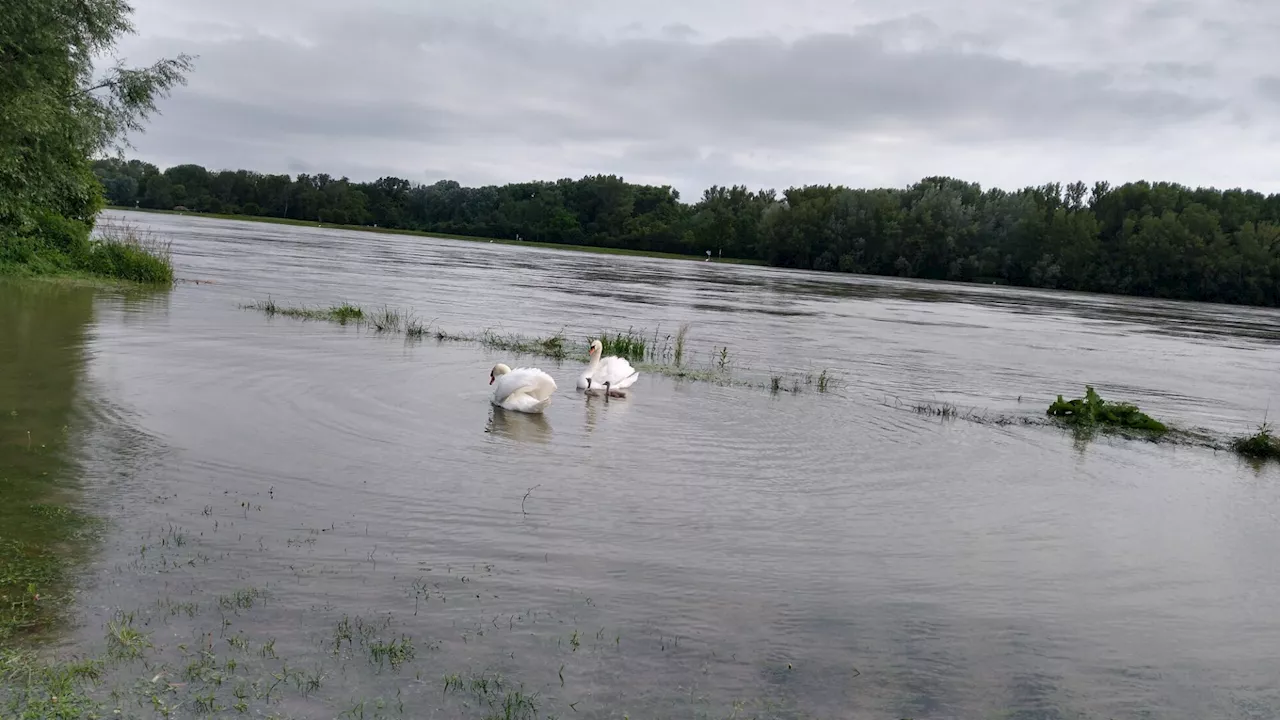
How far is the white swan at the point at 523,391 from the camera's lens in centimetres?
1384

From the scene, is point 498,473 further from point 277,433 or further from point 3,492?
point 3,492

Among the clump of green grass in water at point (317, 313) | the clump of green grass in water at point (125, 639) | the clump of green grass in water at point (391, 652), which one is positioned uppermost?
the clump of green grass in water at point (317, 313)

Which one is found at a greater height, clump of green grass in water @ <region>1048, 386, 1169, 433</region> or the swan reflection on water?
clump of green grass in water @ <region>1048, 386, 1169, 433</region>

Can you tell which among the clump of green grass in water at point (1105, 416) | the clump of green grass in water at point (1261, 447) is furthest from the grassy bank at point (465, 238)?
the clump of green grass in water at point (1261, 447)

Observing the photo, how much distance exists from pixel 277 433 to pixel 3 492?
339 centimetres

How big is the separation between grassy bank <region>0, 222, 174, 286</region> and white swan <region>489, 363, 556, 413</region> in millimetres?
18574

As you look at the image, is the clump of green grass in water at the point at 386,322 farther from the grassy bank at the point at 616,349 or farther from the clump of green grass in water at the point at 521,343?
the clump of green grass in water at the point at 521,343

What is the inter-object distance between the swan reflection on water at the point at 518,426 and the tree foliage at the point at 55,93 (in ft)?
26.4

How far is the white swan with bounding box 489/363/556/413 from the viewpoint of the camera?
1384 centimetres

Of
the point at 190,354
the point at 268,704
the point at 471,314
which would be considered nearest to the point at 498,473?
the point at 268,704

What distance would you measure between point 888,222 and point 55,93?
11045 centimetres

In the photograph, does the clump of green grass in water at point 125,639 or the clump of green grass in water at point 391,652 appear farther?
the clump of green grass in water at point 391,652

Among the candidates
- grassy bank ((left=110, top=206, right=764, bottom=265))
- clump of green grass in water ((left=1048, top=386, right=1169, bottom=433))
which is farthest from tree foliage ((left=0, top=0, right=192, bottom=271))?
grassy bank ((left=110, top=206, right=764, bottom=265))

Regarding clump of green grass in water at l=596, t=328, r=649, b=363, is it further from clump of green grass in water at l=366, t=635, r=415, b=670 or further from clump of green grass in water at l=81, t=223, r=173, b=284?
clump of green grass in water at l=81, t=223, r=173, b=284
